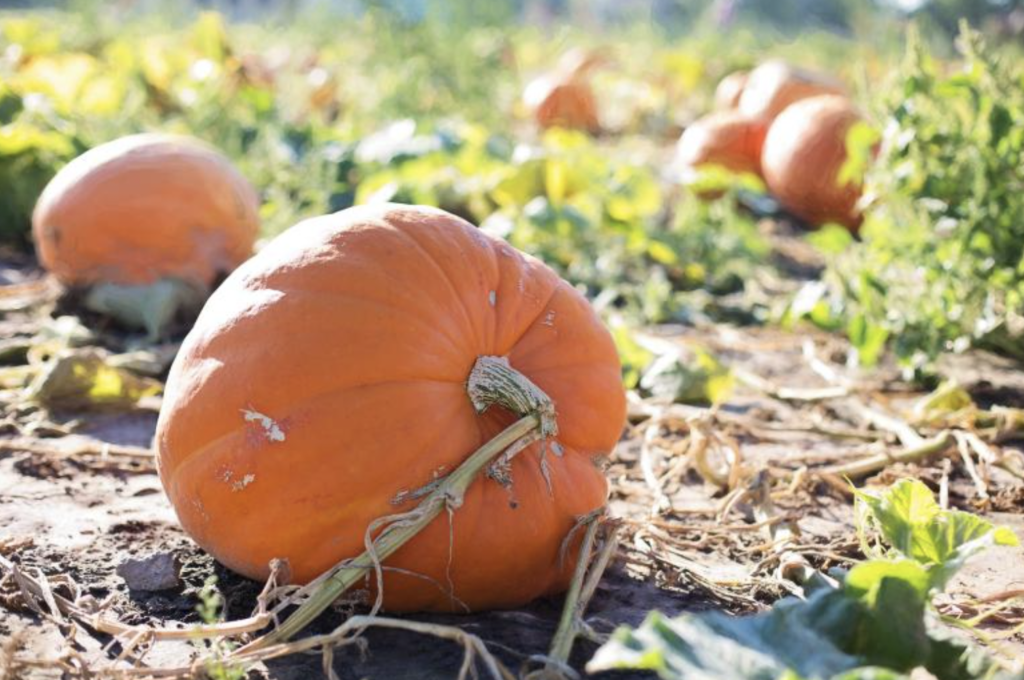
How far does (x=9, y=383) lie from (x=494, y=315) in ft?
6.23

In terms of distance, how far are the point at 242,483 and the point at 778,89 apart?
6566 millimetres

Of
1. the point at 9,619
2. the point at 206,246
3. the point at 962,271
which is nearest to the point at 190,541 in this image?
the point at 9,619

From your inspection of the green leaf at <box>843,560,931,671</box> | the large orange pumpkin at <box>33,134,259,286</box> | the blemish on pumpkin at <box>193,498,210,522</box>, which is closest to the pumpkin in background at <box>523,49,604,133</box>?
the large orange pumpkin at <box>33,134,259,286</box>

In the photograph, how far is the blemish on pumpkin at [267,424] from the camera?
83.4 inches

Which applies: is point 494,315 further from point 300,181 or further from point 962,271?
point 300,181

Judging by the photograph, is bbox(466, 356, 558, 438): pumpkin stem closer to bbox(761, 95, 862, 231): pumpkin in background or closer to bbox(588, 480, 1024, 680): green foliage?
bbox(588, 480, 1024, 680): green foliage

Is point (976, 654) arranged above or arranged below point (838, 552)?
above

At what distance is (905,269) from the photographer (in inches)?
153

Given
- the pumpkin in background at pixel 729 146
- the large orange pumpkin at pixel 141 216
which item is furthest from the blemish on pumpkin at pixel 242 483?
the pumpkin in background at pixel 729 146

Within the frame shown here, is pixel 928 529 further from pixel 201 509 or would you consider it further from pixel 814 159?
pixel 814 159

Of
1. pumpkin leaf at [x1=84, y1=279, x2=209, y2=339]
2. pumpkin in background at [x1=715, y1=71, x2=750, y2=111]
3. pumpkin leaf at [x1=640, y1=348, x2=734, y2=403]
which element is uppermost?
pumpkin leaf at [x1=640, y1=348, x2=734, y2=403]

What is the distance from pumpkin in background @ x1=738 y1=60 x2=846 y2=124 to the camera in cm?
793

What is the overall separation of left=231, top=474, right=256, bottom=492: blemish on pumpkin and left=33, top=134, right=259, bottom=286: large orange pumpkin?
218 cm

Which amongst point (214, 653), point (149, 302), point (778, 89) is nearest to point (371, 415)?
point (214, 653)
